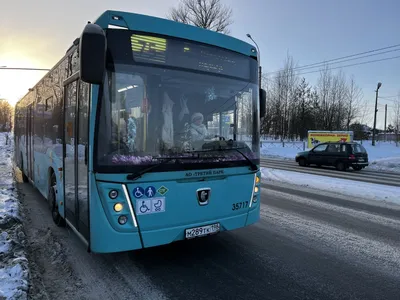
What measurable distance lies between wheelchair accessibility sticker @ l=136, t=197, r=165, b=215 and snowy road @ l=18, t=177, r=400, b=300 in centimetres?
86

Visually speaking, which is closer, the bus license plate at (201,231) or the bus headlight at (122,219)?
the bus headlight at (122,219)

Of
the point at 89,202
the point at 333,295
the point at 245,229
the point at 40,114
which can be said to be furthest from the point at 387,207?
the point at 40,114

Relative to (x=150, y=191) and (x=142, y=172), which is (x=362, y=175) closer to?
(x=150, y=191)

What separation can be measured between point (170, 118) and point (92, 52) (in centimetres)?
117

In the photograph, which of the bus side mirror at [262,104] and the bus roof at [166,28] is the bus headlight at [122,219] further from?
the bus side mirror at [262,104]

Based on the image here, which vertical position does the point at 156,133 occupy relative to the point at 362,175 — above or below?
above

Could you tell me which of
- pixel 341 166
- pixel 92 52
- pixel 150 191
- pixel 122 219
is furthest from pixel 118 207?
pixel 341 166

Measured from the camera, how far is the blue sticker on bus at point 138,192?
3.63 meters

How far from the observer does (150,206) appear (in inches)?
147

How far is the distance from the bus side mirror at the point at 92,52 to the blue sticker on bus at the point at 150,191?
4.34 feet

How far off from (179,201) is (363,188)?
8.84 m

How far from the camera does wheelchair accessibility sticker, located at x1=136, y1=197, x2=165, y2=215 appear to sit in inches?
144

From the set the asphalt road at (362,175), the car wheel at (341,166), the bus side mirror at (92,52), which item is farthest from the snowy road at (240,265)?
the car wheel at (341,166)

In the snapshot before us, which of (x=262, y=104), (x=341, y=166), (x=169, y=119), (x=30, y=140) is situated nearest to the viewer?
(x=169, y=119)
